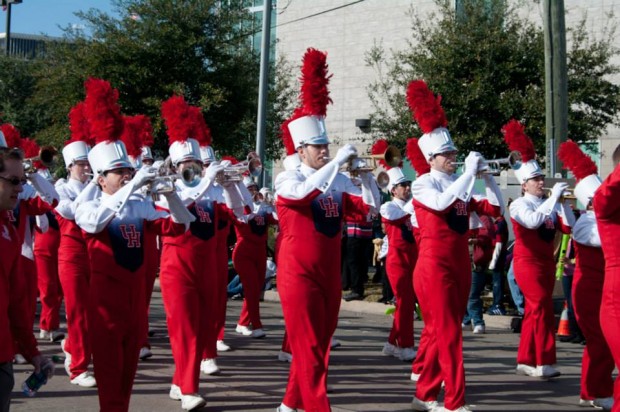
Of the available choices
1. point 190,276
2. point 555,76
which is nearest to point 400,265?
point 190,276

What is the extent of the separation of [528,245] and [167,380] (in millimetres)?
3885

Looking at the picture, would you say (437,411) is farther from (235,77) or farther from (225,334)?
(235,77)

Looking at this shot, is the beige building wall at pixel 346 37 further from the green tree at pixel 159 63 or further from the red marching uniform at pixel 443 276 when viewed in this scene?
the red marching uniform at pixel 443 276

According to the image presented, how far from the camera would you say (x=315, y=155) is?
7793mm

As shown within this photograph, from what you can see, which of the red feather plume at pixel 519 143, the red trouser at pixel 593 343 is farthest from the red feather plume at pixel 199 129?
the red trouser at pixel 593 343

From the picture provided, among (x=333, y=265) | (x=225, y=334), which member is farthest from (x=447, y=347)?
(x=225, y=334)

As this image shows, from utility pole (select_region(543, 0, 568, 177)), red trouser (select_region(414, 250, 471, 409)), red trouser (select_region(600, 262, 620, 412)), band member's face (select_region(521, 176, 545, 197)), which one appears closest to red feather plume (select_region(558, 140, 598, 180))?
band member's face (select_region(521, 176, 545, 197))

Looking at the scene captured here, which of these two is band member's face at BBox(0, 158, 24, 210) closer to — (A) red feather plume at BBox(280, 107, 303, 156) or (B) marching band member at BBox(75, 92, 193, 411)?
(B) marching band member at BBox(75, 92, 193, 411)

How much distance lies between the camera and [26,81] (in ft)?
115

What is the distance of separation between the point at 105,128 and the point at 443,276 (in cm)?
295

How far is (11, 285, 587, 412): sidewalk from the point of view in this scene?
8633mm

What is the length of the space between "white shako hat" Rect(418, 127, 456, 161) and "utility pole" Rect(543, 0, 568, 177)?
7893 mm

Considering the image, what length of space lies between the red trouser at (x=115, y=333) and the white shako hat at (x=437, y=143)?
2920 mm

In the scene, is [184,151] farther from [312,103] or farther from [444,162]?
[444,162]
